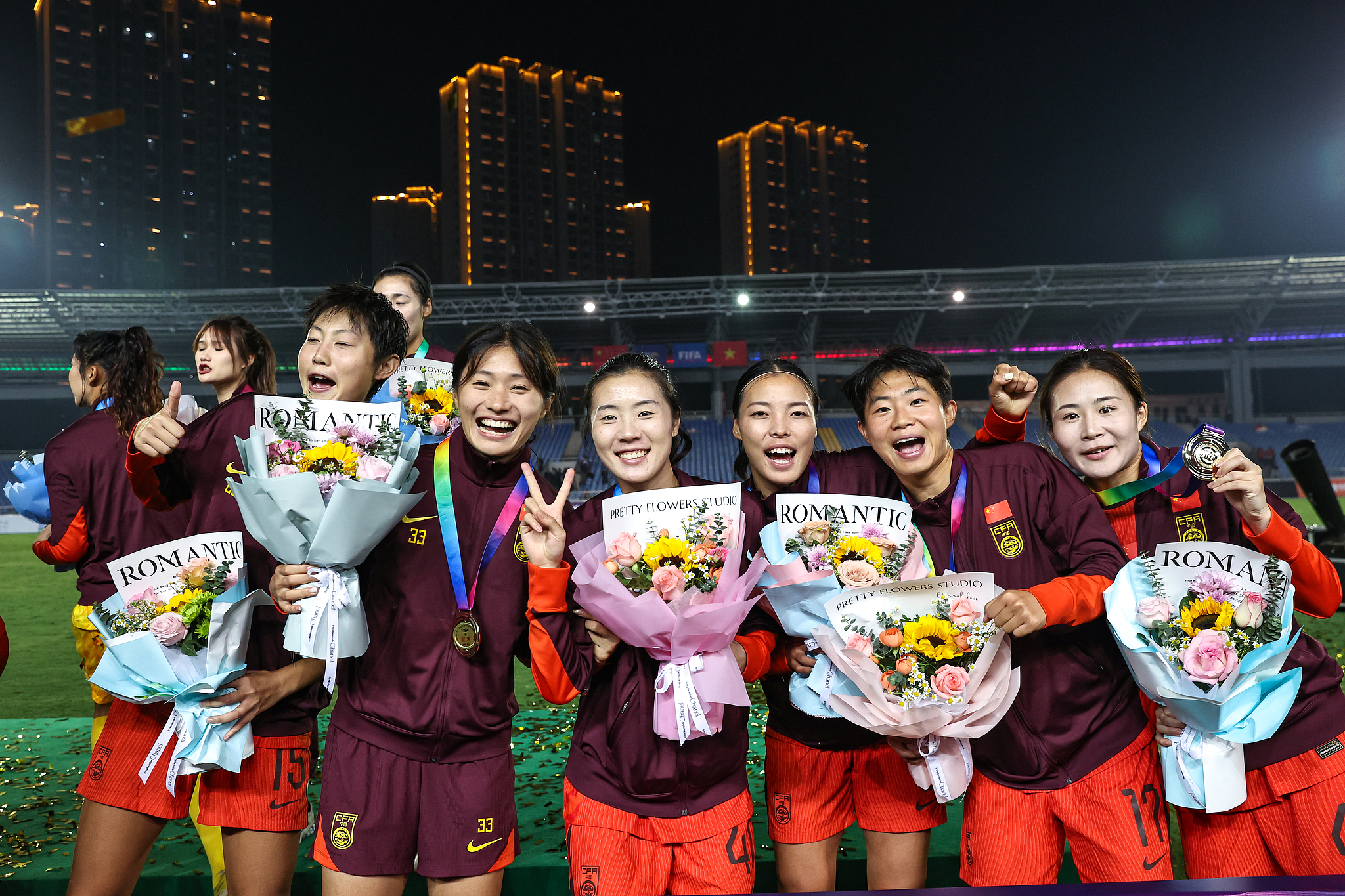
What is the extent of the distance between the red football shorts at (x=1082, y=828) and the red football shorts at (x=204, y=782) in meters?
1.95

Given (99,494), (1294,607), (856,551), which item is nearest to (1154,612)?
(1294,607)

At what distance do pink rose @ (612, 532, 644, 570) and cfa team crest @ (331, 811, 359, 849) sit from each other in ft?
3.10

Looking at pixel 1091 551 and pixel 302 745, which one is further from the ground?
pixel 1091 551

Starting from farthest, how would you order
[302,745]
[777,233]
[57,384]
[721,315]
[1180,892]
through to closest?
1. [777,233]
2. [57,384]
3. [721,315]
4. [302,745]
5. [1180,892]

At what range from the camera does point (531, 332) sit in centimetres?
226

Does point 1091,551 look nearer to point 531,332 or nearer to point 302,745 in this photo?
point 531,332

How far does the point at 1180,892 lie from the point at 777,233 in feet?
218

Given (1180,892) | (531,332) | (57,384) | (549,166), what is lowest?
(1180,892)

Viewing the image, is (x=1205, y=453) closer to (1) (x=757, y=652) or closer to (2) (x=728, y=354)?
(1) (x=757, y=652)

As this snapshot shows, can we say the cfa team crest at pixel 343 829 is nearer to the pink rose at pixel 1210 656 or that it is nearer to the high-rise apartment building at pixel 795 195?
the pink rose at pixel 1210 656

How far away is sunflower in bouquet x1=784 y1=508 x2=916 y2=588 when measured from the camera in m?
2.03

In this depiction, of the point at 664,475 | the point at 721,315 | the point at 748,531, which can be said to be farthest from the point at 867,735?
the point at 721,315

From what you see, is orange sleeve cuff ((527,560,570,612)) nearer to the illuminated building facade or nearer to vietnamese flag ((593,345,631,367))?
vietnamese flag ((593,345,631,367))

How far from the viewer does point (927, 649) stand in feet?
6.10
